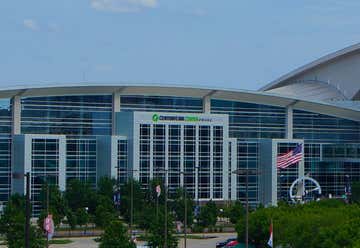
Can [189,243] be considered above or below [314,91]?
below

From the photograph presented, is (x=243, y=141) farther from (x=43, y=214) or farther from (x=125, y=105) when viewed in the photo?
(x=43, y=214)

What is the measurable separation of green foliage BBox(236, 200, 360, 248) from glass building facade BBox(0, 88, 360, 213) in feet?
81.4

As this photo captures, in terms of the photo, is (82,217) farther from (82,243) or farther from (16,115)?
(16,115)

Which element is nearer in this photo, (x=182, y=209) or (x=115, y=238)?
(x=115, y=238)

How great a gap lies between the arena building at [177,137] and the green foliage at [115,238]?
97.1 ft

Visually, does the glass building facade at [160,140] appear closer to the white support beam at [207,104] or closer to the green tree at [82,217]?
the white support beam at [207,104]

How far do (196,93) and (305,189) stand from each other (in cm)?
1239

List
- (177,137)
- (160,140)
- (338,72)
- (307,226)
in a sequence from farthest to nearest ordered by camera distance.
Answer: (338,72) → (177,137) → (160,140) → (307,226)

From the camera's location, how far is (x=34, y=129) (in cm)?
7619

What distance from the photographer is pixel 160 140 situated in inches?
3091

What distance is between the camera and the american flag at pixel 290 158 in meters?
77.7

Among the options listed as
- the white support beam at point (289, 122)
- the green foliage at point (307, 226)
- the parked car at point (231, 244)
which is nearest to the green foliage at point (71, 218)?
the parked car at point (231, 244)

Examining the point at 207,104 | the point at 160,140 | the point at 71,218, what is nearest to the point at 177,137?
the point at 160,140

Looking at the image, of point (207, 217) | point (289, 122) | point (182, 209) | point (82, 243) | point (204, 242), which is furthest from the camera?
point (289, 122)
